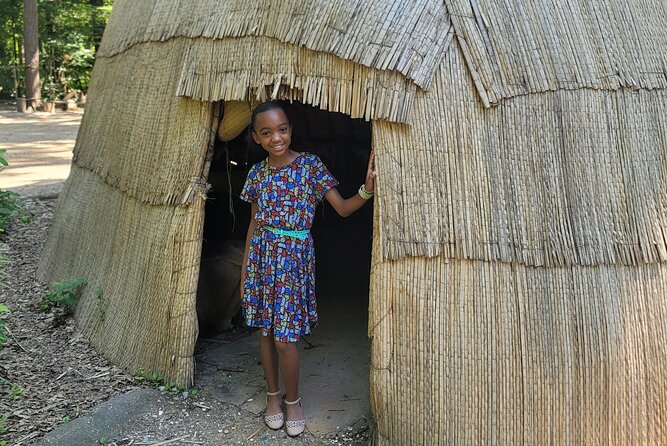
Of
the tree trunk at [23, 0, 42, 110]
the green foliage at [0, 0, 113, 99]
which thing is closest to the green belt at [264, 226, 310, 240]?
the tree trunk at [23, 0, 42, 110]

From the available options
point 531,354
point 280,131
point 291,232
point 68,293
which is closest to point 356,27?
point 280,131

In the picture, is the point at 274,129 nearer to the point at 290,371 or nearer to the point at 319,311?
the point at 290,371

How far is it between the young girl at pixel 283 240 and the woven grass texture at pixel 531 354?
62 cm

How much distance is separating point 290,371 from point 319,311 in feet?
5.54

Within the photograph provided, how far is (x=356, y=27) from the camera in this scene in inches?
132

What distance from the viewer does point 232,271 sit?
5.02 metres

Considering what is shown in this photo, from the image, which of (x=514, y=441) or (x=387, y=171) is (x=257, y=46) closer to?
(x=387, y=171)

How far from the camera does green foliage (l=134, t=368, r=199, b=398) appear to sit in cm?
391

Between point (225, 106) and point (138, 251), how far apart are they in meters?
1.18

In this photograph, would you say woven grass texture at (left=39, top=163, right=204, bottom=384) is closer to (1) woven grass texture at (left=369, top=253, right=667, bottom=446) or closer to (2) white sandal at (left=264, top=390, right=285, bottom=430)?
(2) white sandal at (left=264, top=390, right=285, bottom=430)

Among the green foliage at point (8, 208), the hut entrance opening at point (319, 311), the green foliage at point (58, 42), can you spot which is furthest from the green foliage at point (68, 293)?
the green foliage at point (58, 42)

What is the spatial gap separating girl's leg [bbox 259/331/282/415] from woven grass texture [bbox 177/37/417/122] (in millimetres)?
1362

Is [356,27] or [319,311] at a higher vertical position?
[356,27]

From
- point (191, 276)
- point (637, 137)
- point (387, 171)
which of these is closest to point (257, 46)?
point (387, 171)
